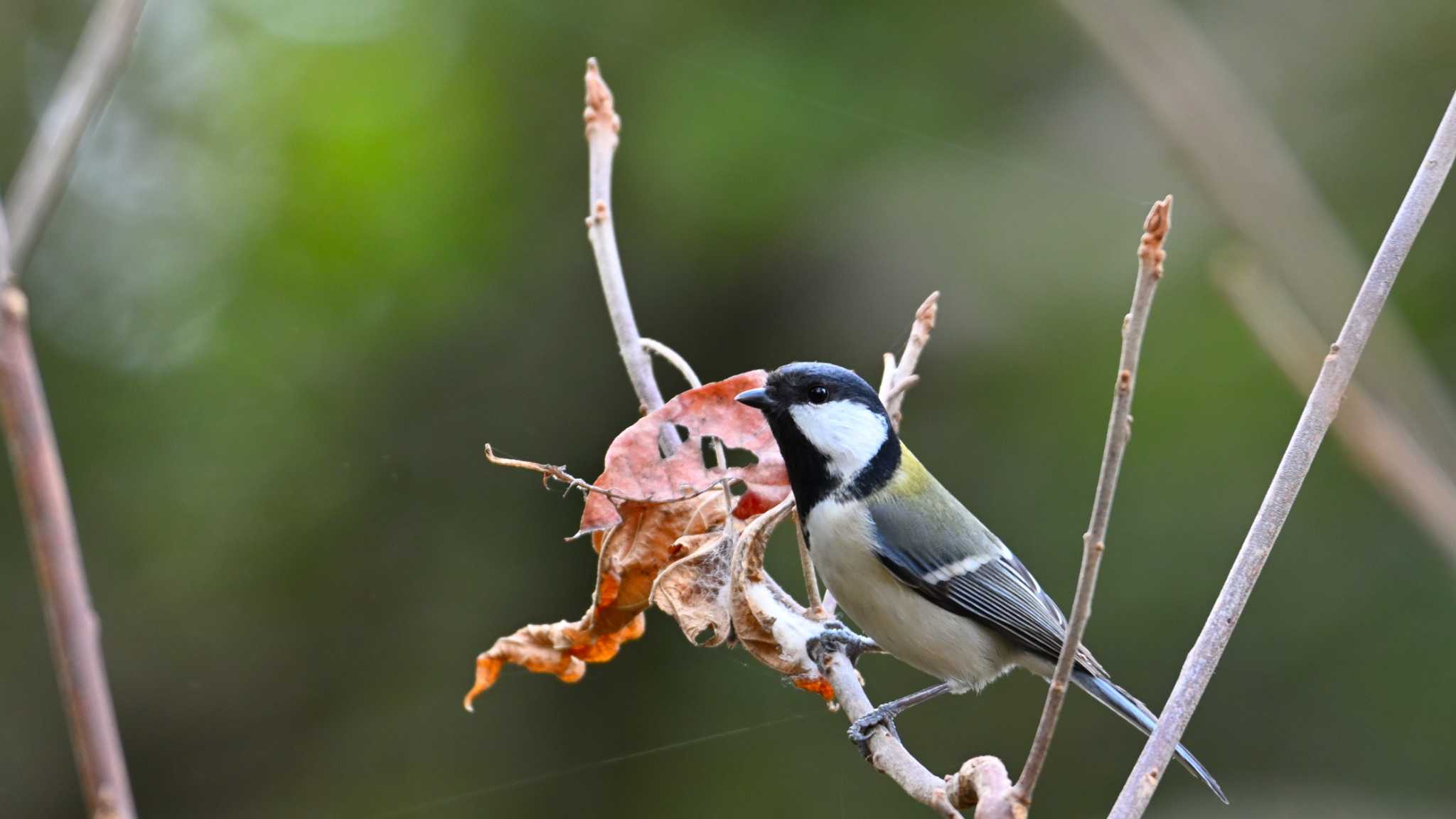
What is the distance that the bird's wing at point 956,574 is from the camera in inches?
87.6

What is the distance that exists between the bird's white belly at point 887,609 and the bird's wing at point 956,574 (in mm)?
23

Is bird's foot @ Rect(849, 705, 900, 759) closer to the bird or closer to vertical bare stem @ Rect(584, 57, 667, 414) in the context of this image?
the bird

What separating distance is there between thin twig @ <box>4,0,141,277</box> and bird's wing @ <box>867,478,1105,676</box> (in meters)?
1.68

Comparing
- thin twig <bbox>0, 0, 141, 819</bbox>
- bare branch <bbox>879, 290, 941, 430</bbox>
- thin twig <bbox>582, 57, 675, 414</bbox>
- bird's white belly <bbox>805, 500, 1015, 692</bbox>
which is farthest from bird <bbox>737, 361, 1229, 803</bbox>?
thin twig <bbox>0, 0, 141, 819</bbox>

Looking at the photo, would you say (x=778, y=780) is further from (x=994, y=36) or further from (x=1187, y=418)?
(x=994, y=36)

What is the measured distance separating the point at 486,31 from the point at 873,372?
173 cm

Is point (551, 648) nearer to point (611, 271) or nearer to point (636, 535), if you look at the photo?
point (636, 535)

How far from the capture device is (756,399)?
200 cm

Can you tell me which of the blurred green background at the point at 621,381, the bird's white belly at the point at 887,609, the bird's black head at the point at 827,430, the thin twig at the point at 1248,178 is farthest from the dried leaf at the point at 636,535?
the blurred green background at the point at 621,381

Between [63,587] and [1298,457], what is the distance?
103cm

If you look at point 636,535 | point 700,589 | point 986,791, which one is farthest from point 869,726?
point 986,791

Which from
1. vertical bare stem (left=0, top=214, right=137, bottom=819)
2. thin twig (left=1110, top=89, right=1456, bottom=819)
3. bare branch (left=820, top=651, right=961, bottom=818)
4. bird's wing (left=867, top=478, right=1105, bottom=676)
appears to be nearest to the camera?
vertical bare stem (left=0, top=214, right=137, bottom=819)

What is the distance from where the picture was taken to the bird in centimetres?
214

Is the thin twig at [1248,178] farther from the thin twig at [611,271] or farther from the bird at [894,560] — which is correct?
the bird at [894,560]
